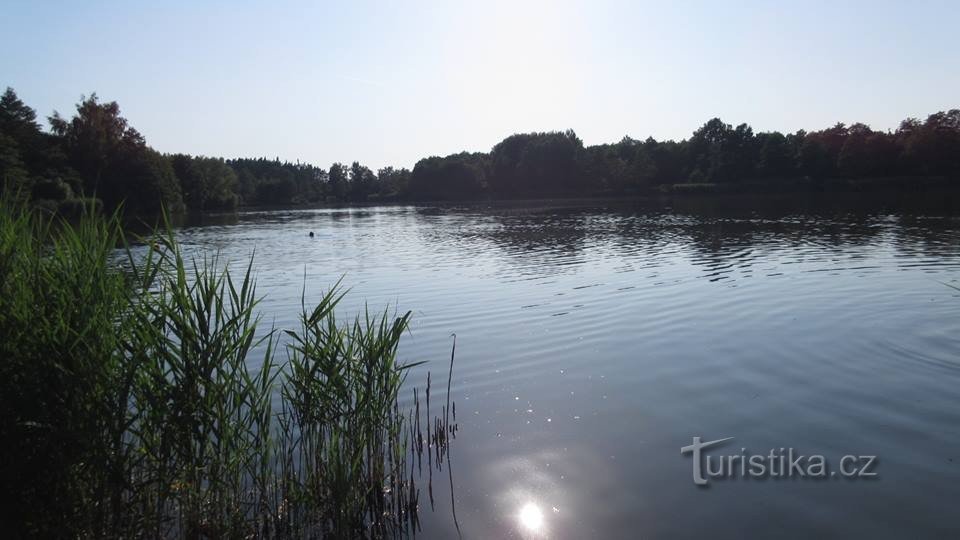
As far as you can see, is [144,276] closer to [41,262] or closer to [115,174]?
[41,262]

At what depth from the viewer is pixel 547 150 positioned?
13212 cm

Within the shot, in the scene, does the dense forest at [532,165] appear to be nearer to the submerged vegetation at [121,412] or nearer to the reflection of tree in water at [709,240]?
the reflection of tree in water at [709,240]

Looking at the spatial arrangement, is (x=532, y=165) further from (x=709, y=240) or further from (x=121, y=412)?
(x=121, y=412)

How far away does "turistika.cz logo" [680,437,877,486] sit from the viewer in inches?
283

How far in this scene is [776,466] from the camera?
24.5 feet

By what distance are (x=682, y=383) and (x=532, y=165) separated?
12509 centimetres

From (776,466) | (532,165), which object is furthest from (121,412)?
(532,165)

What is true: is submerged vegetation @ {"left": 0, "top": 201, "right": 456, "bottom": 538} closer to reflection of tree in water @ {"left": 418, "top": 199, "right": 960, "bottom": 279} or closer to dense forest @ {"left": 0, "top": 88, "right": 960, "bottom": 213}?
reflection of tree in water @ {"left": 418, "top": 199, "right": 960, "bottom": 279}

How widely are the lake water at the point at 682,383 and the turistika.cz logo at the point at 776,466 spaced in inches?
4.6

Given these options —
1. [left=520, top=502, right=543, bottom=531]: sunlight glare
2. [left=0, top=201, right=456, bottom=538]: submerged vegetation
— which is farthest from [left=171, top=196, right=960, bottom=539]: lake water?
[left=0, top=201, right=456, bottom=538]: submerged vegetation

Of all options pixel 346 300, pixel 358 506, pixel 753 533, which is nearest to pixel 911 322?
pixel 753 533

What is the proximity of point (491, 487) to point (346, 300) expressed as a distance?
13.0m

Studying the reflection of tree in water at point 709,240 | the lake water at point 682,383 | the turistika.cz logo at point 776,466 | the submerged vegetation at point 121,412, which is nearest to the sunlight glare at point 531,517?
the lake water at point 682,383

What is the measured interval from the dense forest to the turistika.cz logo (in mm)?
65026
